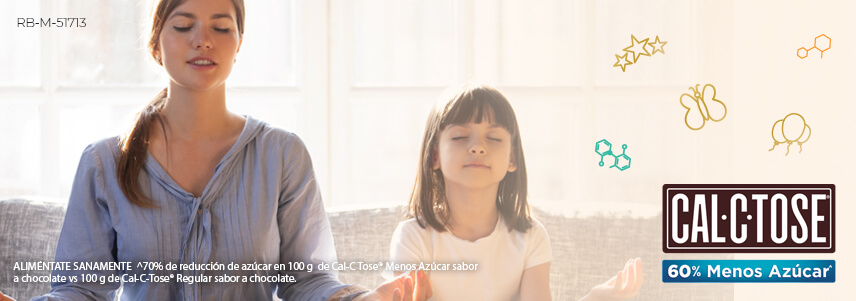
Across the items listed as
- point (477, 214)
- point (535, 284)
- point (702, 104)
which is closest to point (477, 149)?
point (477, 214)

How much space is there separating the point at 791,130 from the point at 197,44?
4.34 feet

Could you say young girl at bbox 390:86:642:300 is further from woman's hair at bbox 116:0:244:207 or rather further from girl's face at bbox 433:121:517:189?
woman's hair at bbox 116:0:244:207

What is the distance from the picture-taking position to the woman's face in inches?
50.3

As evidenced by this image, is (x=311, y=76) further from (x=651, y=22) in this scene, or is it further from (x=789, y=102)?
(x=789, y=102)

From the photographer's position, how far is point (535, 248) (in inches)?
58.3

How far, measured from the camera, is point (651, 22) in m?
2.11

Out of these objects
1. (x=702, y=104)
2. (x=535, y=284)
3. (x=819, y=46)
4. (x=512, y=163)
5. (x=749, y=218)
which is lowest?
(x=535, y=284)

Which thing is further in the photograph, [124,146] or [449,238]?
Result: [449,238]

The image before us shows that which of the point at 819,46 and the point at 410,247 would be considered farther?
the point at 819,46

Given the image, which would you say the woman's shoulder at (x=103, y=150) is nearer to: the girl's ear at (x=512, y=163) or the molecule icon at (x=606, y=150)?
the girl's ear at (x=512, y=163)

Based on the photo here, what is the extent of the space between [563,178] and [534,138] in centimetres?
13

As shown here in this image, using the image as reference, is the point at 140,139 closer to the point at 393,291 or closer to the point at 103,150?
the point at 103,150

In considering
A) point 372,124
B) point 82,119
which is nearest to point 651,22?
point 372,124

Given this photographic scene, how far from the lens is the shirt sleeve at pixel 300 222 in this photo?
4.47ft
